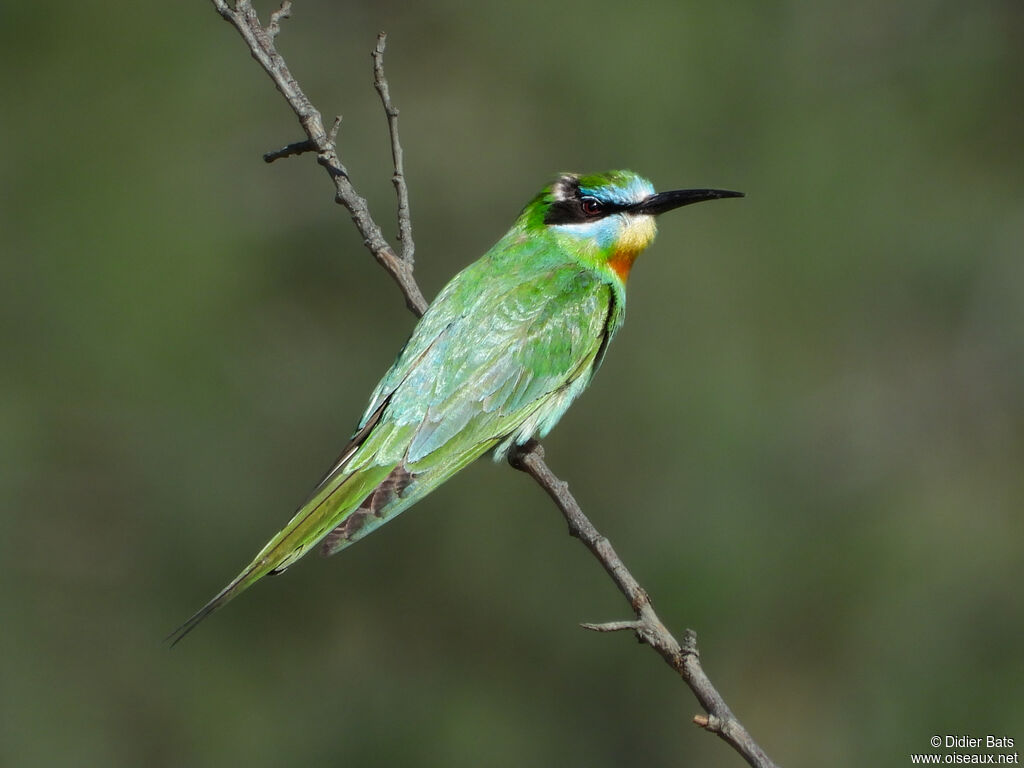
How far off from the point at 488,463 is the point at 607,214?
1.62 meters

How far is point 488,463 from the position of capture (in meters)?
4.30

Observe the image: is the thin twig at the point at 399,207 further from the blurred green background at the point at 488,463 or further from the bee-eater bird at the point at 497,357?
the blurred green background at the point at 488,463

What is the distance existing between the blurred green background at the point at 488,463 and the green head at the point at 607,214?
1.44 metres

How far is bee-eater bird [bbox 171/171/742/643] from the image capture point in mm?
2305

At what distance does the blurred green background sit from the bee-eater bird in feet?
4.74

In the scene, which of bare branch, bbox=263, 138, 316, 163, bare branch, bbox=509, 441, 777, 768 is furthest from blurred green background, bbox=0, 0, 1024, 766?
bare branch, bbox=509, 441, 777, 768

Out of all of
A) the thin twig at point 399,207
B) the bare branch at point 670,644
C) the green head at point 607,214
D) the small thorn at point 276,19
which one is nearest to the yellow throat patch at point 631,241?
the green head at point 607,214

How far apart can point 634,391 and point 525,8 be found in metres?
2.03

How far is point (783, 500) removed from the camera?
4500mm

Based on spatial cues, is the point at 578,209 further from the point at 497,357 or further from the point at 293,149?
the point at 293,149

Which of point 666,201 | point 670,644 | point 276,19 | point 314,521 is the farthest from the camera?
point 666,201

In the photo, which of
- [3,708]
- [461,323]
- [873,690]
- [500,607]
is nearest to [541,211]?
[461,323]

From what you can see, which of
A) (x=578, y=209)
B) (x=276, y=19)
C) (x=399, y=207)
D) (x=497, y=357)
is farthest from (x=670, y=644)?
(x=276, y=19)

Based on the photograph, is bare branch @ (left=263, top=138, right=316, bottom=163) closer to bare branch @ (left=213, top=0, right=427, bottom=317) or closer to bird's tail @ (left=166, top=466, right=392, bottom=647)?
bare branch @ (left=213, top=0, right=427, bottom=317)
